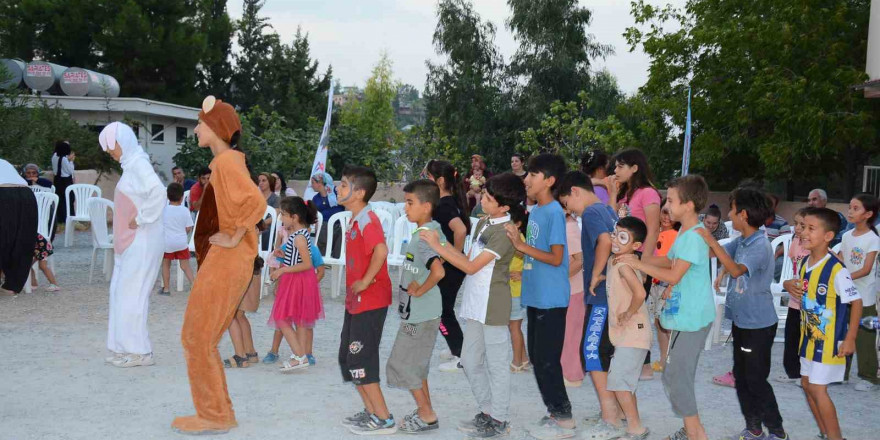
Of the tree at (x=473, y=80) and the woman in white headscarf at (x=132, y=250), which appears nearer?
the woman in white headscarf at (x=132, y=250)

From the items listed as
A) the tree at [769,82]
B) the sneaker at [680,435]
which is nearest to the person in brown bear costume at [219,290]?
the sneaker at [680,435]

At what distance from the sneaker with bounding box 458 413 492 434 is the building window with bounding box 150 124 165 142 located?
24.9 m

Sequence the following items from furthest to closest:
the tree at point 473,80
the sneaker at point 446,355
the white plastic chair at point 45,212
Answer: the tree at point 473,80 < the white plastic chair at point 45,212 < the sneaker at point 446,355

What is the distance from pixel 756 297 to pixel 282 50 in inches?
1730

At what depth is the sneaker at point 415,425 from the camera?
4891 millimetres

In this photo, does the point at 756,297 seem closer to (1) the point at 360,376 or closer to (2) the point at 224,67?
(1) the point at 360,376

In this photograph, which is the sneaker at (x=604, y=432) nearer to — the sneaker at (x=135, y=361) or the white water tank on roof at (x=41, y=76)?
the sneaker at (x=135, y=361)

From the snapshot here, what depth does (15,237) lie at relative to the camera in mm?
8930

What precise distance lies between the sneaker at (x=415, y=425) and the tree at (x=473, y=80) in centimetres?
2817

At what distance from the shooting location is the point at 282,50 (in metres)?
46.5

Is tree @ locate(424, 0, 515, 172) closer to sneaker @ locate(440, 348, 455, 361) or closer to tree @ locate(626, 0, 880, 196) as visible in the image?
tree @ locate(626, 0, 880, 196)

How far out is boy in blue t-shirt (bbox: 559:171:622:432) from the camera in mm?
4965

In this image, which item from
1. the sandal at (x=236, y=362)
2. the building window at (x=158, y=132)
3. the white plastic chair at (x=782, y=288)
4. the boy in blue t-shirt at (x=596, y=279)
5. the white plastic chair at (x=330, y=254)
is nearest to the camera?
the boy in blue t-shirt at (x=596, y=279)

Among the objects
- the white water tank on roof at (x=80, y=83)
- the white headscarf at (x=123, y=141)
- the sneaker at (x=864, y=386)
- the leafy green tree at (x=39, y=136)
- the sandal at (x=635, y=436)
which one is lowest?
the sandal at (x=635, y=436)
